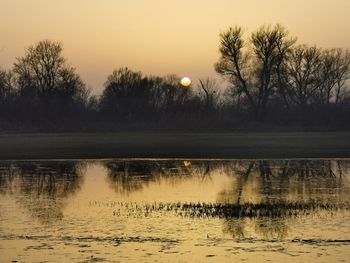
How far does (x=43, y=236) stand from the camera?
39.2ft

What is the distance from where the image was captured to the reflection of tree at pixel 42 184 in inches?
616

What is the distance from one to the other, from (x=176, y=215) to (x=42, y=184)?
A: 27.9 ft

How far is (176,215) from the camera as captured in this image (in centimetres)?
1444

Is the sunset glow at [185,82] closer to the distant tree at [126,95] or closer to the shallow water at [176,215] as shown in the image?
the distant tree at [126,95]

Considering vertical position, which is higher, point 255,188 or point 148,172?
point 148,172

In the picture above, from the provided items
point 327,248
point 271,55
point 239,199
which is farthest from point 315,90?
point 327,248

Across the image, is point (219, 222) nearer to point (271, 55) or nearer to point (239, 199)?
point (239, 199)

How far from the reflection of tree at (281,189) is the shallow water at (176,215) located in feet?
0.10

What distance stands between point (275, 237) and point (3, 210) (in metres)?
7.44

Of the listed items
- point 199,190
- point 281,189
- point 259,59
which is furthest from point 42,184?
point 259,59

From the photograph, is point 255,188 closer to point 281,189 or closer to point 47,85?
point 281,189

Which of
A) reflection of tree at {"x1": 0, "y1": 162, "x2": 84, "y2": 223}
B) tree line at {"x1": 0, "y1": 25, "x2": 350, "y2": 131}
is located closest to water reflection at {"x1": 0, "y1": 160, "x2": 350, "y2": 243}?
reflection of tree at {"x1": 0, "y1": 162, "x2": 84, "y2": 223}

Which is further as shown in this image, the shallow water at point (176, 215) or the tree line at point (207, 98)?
the tree line at point (207, 98)

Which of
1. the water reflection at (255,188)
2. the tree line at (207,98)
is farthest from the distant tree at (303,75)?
the water reflection at (255,188)
